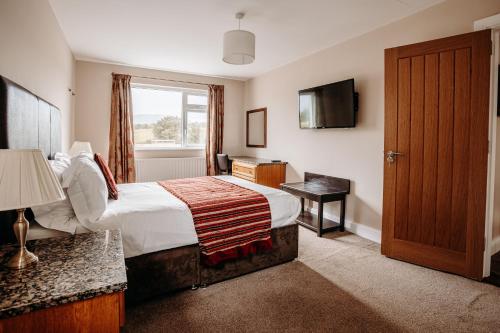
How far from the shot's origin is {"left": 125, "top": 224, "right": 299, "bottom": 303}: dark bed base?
6.57ft

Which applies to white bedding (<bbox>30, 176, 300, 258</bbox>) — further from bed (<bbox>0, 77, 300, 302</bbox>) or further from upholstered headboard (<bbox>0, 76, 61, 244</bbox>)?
upholstered headboard (<bbox>0, 76, 61, 244</bbox>)

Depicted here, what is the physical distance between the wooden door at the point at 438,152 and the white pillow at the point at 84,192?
2.67 meters

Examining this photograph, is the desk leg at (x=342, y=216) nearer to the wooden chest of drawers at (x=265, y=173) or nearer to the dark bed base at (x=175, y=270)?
the wooden chest of drawers at (x=265, y=173)

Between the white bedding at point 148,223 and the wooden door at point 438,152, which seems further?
the wooden door at point 438,152

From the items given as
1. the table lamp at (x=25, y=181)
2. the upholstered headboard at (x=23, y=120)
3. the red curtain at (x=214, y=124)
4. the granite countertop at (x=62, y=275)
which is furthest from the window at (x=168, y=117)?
the table lamp at (x=25, y=181)

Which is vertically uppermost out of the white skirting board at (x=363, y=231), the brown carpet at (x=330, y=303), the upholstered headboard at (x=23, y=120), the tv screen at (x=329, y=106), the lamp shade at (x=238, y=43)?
the lamp shade at (x=238, y=43)

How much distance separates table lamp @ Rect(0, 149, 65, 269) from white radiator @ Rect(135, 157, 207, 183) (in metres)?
4.22

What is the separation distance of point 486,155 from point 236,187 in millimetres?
2255

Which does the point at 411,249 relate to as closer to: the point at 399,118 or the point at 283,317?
the point at 399,118

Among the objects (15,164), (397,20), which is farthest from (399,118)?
(15,164)

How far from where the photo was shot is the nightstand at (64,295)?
93 cm

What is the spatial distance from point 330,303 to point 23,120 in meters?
2.48

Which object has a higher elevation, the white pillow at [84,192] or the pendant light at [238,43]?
the pendant light at [238,43]

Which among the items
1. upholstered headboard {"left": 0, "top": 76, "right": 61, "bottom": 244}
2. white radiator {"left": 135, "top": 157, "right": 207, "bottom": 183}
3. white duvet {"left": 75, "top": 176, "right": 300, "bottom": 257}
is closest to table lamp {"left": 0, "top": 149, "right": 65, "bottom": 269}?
upholstered headboard {"left": 0, "top": 76, "right": 61, "bottom": 244}
